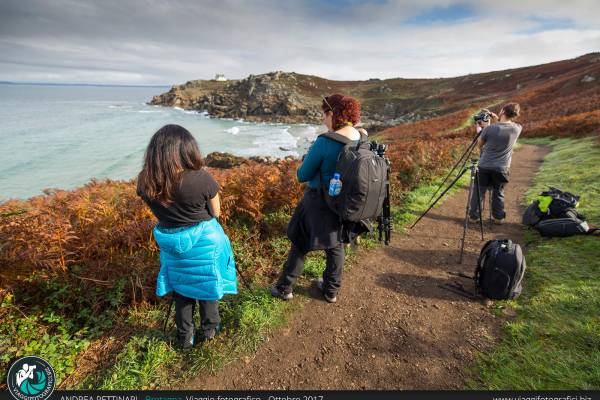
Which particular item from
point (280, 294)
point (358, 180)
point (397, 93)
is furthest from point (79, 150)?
point (397, 93)

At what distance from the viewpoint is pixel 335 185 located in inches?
113

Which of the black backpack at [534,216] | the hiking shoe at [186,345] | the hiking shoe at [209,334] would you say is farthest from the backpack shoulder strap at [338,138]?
the black backpack at [534,216]

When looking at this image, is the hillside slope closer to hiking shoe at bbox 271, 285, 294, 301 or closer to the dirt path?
the dirt path

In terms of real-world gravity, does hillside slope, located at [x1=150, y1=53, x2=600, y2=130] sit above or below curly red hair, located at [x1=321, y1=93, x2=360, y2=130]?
above

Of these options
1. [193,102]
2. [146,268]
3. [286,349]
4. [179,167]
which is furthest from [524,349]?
[193,102]

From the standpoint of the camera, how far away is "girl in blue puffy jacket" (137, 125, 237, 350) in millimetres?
2301

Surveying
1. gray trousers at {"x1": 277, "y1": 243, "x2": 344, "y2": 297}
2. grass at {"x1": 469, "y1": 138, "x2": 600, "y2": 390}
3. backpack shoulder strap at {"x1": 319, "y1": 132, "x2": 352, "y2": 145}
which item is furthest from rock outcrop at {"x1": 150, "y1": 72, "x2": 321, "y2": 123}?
backpack shoulder strap at {"x1": 319, "y1": 132, "x2": 352, "y2": 145}

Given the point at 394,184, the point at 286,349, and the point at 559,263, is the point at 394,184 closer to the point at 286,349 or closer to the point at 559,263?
the point at 559,263

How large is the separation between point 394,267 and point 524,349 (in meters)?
1.96

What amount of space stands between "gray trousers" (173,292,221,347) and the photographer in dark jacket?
5.56 m

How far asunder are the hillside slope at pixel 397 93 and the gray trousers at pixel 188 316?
27.1 metres

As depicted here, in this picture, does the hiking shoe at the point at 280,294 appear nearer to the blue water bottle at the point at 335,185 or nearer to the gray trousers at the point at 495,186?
the blue water bottle at the point at 335,185

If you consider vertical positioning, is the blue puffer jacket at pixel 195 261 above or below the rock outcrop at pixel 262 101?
below

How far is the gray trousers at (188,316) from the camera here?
2904 mm
